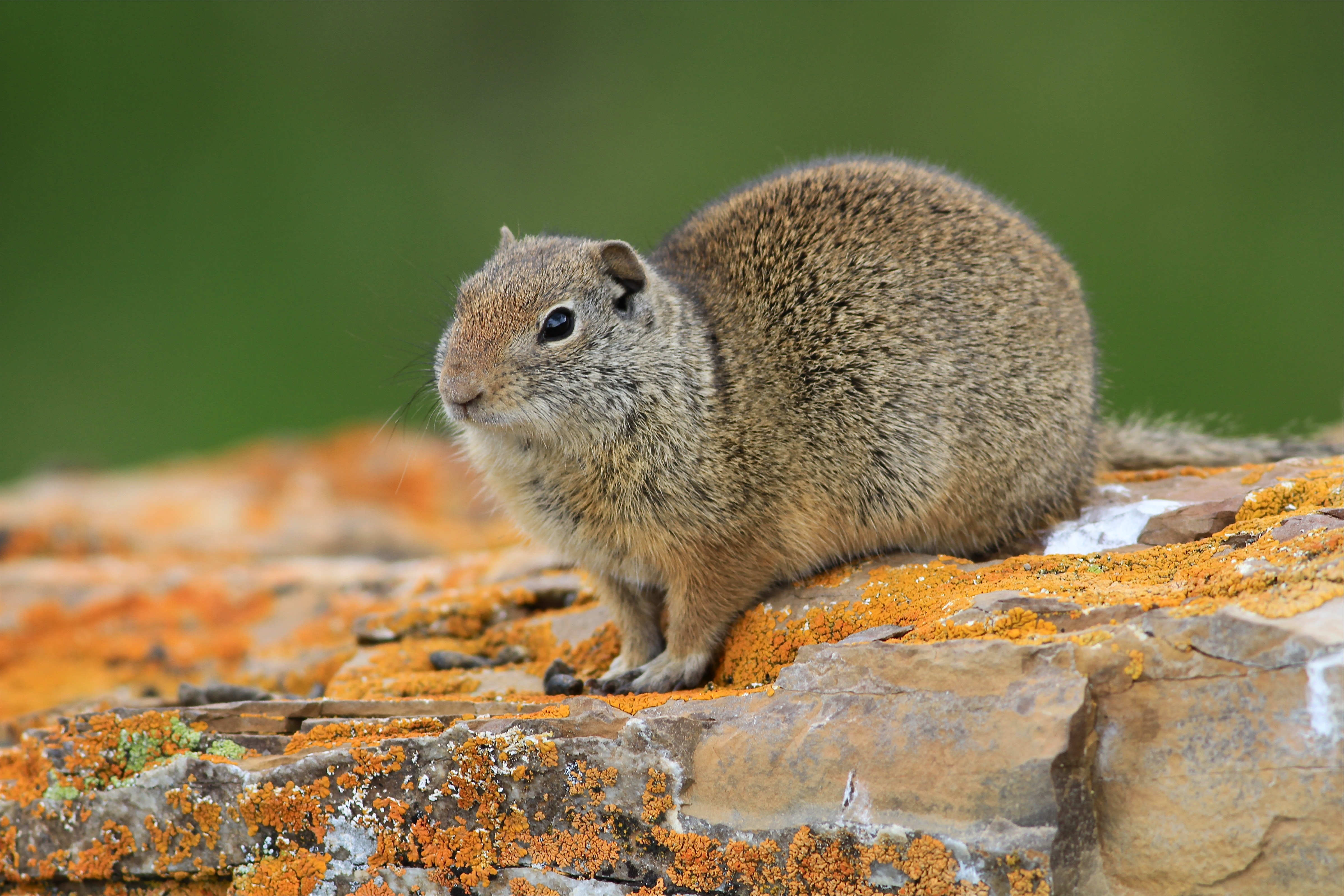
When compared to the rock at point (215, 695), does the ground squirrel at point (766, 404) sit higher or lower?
higher

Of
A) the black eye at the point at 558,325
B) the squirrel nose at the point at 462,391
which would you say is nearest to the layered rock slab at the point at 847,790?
the squirrel nose at the point at 462,391

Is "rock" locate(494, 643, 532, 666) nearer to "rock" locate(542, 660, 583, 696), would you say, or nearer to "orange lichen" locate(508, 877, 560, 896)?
"rock" locate(542, 660, 583, 696)

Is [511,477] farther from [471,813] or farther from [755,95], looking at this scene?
[755,95]

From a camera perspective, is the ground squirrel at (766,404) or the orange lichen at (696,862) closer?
the orange lichen at (696,862)

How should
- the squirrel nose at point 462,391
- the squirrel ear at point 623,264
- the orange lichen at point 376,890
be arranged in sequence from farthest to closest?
the squirrel ear at point 623,264
the squirrel nose at point 462,391
the orange lichen at point 376,890

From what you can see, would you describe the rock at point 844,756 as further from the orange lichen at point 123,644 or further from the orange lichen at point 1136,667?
the orange lichen at point 123,644

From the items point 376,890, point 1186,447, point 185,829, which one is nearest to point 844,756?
point 376,890

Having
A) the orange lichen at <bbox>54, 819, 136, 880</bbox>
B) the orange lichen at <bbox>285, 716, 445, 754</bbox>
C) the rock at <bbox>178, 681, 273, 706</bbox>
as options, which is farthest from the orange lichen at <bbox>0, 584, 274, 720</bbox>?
the orange lichen at <bbox>285, 716, 445, 754</bbox>
